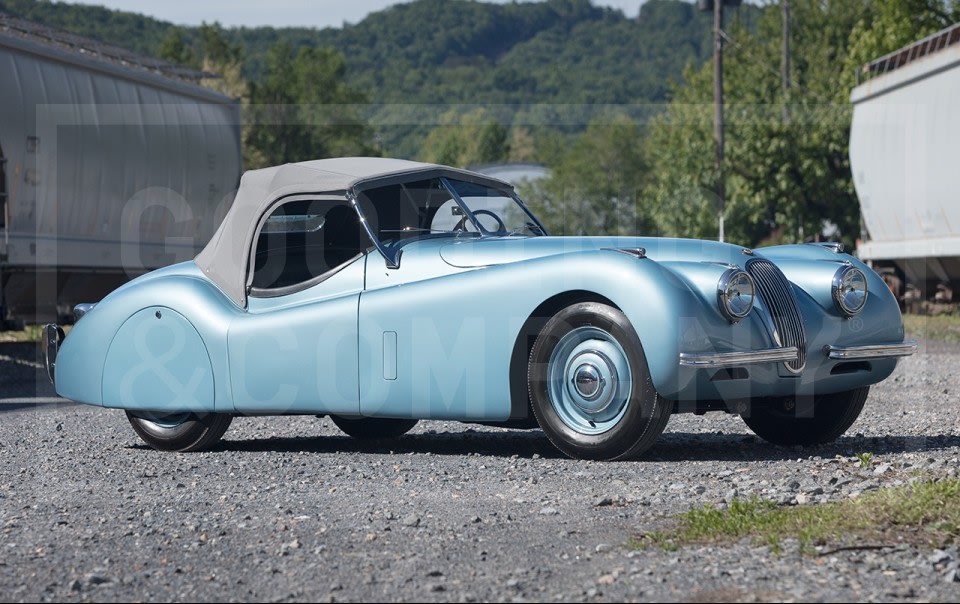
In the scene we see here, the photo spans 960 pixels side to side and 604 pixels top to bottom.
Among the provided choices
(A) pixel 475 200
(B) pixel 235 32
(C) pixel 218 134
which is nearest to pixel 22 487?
(A) pixel 475 200

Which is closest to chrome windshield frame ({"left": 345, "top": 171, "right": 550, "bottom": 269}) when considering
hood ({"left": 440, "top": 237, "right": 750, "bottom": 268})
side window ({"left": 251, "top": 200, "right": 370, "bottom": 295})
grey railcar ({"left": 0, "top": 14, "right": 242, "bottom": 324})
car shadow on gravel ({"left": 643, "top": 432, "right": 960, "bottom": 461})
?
side window ({"left": 251, "top": 200, "right": 370, "bottom": 295})

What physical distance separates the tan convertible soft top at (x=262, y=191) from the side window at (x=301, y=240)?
0.08m

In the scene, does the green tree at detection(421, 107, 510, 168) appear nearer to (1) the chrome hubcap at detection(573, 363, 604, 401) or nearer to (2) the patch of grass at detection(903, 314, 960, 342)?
(2) the patch of grass at detection(903, 314, 960, 342)

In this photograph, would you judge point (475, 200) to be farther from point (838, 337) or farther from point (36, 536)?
point (36, 536)

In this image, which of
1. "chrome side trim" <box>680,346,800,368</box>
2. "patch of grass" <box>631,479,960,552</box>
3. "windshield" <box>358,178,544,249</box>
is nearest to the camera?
"patch of grass" <box>631,479,960,552</box>

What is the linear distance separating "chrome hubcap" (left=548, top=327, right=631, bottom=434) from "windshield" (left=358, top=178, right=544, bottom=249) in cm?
141

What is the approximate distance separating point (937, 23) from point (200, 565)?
35901 mm

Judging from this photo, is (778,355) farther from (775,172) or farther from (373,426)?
(775,172)

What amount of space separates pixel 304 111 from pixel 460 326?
258 feet

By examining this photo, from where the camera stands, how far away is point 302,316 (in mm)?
6887

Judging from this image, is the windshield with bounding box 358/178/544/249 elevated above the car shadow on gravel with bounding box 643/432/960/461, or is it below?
above

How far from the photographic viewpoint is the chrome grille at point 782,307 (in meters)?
6.21

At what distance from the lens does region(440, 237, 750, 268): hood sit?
642cm

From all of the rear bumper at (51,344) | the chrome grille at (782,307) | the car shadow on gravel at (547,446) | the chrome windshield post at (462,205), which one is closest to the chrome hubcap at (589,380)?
the car shadow on gravel at (547,446)
